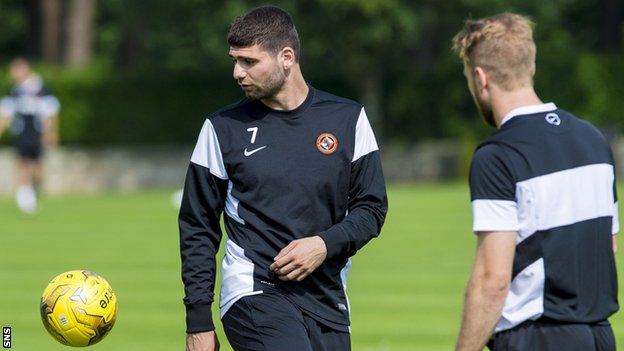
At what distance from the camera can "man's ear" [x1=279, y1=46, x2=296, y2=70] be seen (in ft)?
21.9

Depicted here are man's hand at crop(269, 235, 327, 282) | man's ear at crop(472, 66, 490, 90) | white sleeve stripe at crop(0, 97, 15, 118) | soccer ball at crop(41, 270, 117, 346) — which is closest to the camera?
man's ear at crop(472, 66, 490, 90)

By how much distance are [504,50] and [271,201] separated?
166cm

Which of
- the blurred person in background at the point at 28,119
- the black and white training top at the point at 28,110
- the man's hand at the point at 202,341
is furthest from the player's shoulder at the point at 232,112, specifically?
the black and white training top at the point at 28,110

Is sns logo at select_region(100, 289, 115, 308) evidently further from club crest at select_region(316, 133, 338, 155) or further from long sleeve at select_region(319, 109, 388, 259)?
club crest at select_region(316, 133, 338, 155)

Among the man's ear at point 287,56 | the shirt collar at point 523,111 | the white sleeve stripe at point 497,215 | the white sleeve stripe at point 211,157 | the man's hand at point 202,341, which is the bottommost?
the man's hand at point 202,341

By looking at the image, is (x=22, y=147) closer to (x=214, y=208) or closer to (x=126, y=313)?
(x=126, y=313)

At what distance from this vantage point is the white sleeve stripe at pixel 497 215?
5.23m

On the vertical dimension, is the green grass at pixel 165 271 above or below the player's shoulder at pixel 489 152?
below

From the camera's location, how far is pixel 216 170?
666 centimetres

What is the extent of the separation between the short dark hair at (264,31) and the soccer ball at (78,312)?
1.83m

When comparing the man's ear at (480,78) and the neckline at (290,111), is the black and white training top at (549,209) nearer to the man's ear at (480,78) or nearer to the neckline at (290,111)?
the man's ear at (480,78)

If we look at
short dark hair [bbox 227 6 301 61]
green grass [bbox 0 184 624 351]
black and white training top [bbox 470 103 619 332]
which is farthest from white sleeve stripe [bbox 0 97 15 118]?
black and white training top [bbox 470 103 619 332]

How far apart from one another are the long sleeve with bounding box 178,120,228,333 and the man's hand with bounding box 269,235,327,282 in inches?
12.7

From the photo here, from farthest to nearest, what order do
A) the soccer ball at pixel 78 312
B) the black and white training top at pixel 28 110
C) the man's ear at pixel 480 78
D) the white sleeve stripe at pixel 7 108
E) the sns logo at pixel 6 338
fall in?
the white sleeve stripe at pixel 7 108 → the black and white training top at pixel 28 110 → the sns logo at pixel 6 338 → the soccer ball at pixel 78 312 → the man's ear at pixel 480 78
